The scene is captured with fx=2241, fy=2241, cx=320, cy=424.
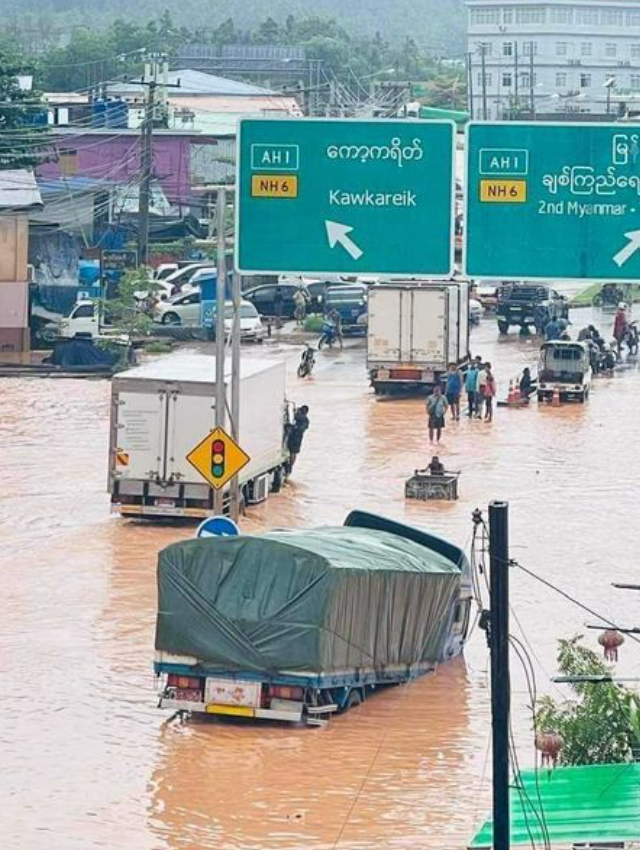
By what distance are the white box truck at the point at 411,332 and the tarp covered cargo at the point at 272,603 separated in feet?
75.9

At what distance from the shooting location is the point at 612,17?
6122 inches

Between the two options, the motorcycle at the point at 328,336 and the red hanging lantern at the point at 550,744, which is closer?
the red hanging lantern at the point at 550,744

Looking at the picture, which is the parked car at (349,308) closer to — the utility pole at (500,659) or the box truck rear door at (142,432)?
the box truck rear door at (142,432)

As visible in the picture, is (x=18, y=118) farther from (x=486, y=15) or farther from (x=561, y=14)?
(x=486, y=15)

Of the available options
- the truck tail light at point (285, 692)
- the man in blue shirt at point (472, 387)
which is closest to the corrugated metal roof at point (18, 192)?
the man in blue shirt at point (472, 387)

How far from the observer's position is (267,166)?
66.4 feet

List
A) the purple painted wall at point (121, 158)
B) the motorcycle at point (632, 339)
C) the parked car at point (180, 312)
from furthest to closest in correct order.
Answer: the purple painted wall at point (121, 158) → the parked car at point (180, 312) → the motorcycle at point (632, 339)

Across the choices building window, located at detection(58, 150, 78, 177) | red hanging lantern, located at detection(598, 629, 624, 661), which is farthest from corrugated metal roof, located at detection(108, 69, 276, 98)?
red hanging lantern, located at detection(598, 629, 624, 661)

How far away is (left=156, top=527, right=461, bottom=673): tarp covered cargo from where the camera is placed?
63.9 feet

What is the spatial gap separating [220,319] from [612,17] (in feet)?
444

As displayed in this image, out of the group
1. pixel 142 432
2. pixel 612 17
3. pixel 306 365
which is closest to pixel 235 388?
pixel 142 432

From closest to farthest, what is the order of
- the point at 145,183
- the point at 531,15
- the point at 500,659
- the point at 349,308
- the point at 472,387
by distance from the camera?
the point at 500,659
the point at 472,387
the point at 349,308
the point at 145,183
the point at 531,15

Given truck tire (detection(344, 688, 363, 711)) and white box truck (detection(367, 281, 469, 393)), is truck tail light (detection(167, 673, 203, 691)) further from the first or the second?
white box truck (detection(367, 281, 469, 393))

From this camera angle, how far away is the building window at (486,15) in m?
148
